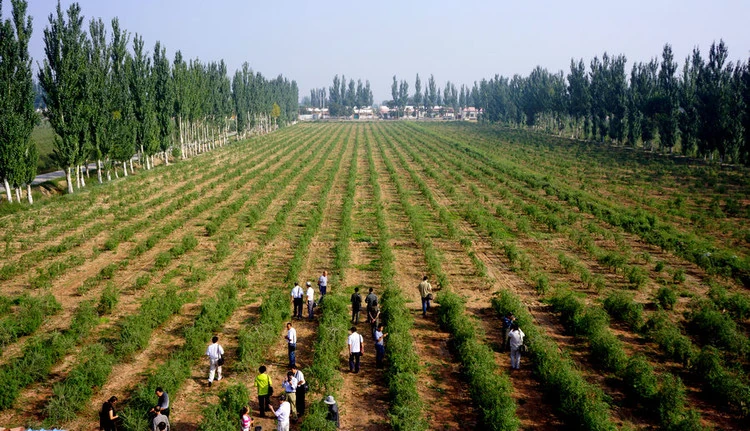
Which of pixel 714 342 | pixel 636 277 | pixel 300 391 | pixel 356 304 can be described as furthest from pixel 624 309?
pixel 300 391

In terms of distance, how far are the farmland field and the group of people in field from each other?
33 centimetres

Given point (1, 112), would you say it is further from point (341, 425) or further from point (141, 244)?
point (341, 425)

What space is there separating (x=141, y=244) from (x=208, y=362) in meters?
11.9

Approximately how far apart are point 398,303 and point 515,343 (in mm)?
4108

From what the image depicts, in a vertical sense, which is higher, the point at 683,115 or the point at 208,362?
the point at 683,115

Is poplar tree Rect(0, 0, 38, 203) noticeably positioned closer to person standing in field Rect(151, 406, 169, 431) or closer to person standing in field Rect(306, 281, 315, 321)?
person standing in field Rect(306, 281, 315, 321)

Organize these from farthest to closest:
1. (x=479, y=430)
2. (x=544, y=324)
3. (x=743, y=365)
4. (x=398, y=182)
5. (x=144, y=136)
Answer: (x=144, y=136) → (x=398, y=182) → (x=544, y=324) → (x=743, y=365) → (x=479, y=430)

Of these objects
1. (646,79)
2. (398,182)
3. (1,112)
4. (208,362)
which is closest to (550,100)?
(646,79)

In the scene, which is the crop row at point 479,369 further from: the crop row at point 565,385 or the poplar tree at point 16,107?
the poplar tree at point 16,107

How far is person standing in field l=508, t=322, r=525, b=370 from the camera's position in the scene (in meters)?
12.4

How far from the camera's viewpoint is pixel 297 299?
15.5m

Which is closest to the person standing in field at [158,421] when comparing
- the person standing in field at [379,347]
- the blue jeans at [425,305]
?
the person standing in field at [379,347]

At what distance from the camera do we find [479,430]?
10.1 m

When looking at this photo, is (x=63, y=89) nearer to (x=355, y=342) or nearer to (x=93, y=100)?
(x=93, y=100)
